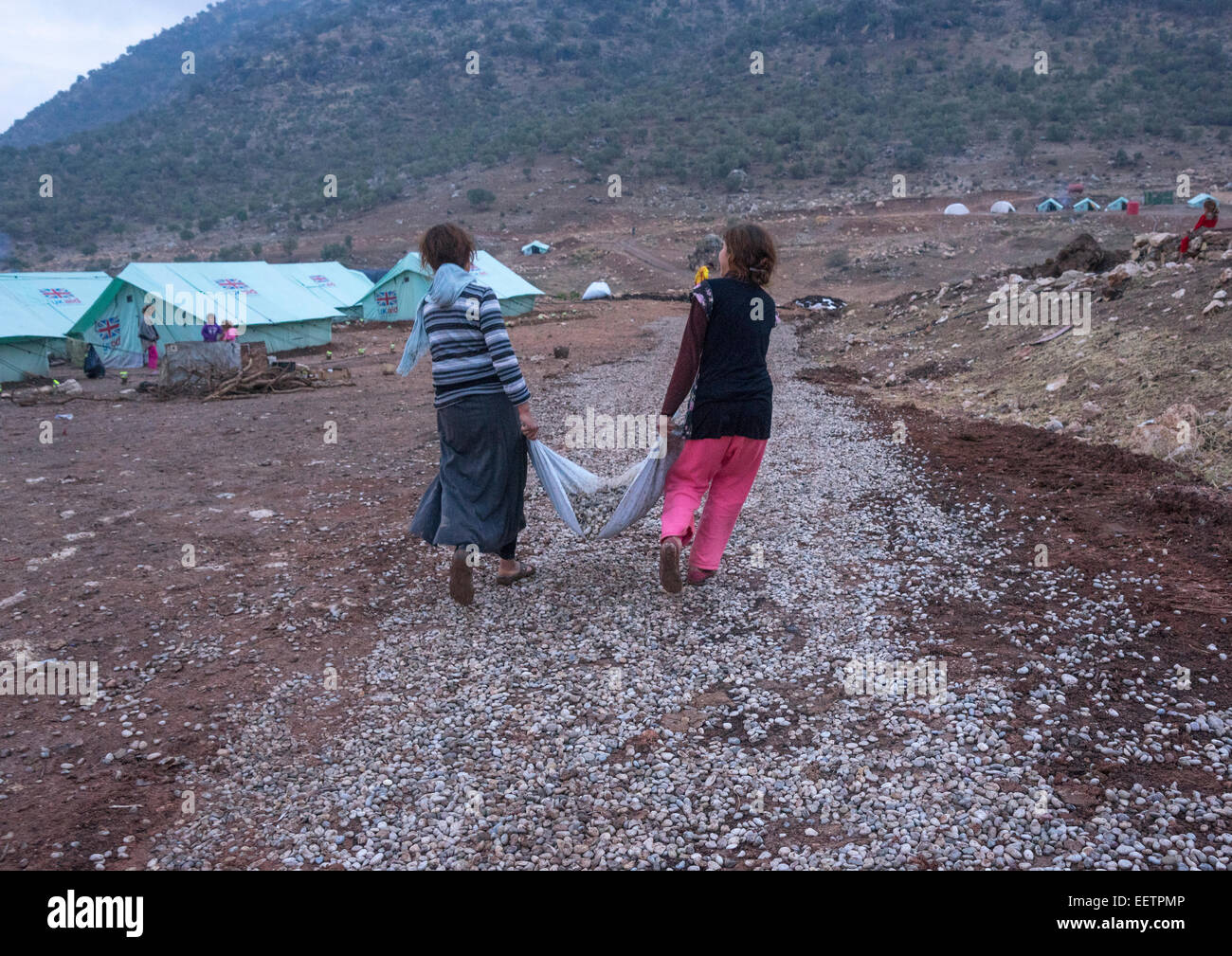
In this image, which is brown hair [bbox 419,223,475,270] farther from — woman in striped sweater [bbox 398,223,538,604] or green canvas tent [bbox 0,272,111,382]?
green canvas tent [bbox 0,272,111,382]

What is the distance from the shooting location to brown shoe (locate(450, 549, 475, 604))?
4480mm

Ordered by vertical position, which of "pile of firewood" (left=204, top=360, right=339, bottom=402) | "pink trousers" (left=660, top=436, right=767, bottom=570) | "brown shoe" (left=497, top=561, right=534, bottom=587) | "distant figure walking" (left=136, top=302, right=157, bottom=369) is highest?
"distant figure walking" (left=136, top=302, right=157, bottom=369)

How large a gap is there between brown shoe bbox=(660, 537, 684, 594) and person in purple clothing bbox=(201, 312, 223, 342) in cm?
1600

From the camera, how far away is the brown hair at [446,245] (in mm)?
4344

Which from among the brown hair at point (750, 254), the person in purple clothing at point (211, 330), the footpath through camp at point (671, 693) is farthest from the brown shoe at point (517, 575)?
the person in purple clothing at point (211, 330)

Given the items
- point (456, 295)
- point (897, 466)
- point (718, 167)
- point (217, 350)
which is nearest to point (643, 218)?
point (718, 167)

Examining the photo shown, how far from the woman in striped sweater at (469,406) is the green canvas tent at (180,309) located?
15525mm

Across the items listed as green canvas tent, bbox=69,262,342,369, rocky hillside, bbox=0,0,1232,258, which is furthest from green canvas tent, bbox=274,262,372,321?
rocky hillside, bbox=0,0,1232,258

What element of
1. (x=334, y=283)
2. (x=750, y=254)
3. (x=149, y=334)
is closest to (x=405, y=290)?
(x=334, y=283)

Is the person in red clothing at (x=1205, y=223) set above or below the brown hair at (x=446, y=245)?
above

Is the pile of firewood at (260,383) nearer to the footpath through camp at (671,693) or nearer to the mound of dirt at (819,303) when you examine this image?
the footpath through camp at (671,693)

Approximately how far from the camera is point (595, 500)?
239 inches

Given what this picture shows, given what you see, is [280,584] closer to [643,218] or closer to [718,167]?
[643,218]
